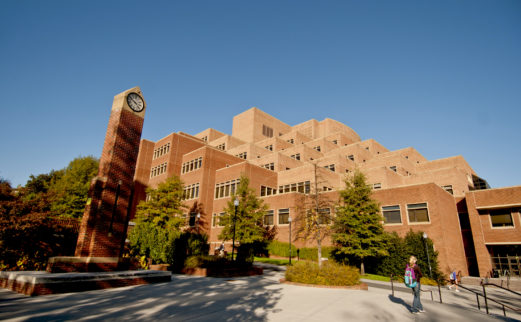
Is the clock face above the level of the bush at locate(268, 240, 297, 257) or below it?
above

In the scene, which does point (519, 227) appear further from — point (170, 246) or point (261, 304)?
point (170, 246)

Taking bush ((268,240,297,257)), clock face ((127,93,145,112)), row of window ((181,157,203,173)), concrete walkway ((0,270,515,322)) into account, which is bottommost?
concrete walkway ((0,270,515,322))

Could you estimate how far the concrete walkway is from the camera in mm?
7906

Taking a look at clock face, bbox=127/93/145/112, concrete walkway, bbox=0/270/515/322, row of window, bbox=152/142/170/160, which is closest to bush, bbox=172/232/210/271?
concrete walkway, bbox=0/270/515/322

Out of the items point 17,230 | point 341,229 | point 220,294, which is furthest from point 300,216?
point 17,230

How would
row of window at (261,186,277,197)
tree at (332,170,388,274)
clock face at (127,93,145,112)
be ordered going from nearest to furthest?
clock face at (127,93,145,112), tree at (332,170,388,274), row of window at (261,186,277,197)

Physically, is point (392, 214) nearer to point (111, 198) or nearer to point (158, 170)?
point (111, 198)

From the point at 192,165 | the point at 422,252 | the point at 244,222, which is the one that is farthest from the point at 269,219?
the point at 422,252

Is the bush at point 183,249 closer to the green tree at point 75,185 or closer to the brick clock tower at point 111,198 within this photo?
the brick clock tower at point 111,198

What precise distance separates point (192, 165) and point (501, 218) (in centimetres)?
4388

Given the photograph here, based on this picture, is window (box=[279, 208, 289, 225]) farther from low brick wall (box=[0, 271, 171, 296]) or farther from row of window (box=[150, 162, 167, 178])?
row of window (box=[150, 162, 167, 178])

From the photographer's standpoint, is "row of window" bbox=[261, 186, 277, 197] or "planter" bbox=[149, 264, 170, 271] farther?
"row of window" bbox=[261, 186, 277, 197]

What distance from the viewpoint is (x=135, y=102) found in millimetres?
15688

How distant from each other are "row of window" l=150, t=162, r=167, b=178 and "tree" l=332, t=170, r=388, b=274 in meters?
36.8
